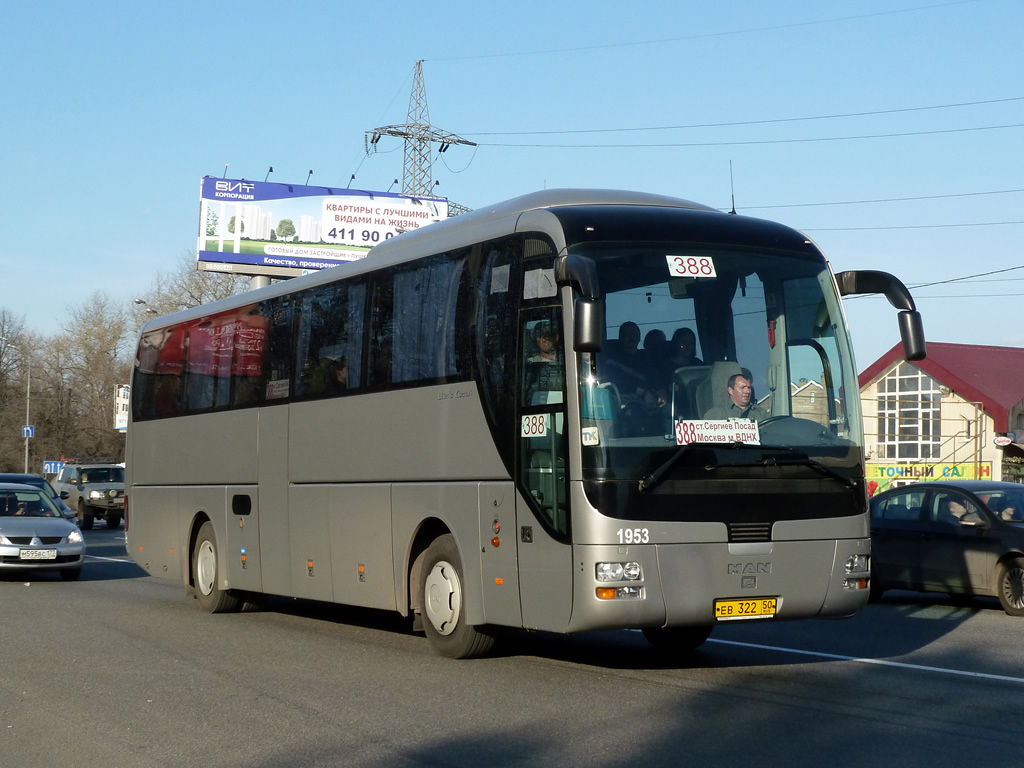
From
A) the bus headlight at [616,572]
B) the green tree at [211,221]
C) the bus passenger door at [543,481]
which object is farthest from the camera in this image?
the green tree at [211,221]

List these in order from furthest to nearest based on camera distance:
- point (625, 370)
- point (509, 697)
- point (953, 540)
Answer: point (953, 540), point (625, 370), point (509, 697)

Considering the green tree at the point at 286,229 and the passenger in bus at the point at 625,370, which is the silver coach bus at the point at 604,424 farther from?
the green tree at the point at 286,229

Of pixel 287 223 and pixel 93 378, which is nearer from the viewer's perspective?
pixel 287 223

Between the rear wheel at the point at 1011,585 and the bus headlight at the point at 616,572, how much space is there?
788cm

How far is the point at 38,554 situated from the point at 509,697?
1357 centimetres

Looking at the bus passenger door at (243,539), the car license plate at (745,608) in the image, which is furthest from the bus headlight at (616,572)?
the bus passenger door at (243,539)

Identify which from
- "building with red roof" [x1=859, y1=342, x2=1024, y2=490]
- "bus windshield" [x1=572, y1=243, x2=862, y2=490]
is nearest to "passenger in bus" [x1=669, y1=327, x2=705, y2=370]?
"bus windshield" [x1=572, y1=243, x2=862, y2=490]

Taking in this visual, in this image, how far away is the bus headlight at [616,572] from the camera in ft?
29.3

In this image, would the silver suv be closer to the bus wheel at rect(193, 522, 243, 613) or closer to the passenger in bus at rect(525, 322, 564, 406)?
the bus wheel at rect(193, 522, 243, 613)

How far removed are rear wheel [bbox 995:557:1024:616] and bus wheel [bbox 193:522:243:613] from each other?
9.03m

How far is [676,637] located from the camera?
36.8 feet

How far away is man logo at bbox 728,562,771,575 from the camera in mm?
9289

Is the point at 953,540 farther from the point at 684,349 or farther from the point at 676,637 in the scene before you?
the point at 684,349

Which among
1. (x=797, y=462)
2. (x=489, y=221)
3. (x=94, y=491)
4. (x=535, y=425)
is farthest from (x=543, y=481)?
(x=94, y=491)
